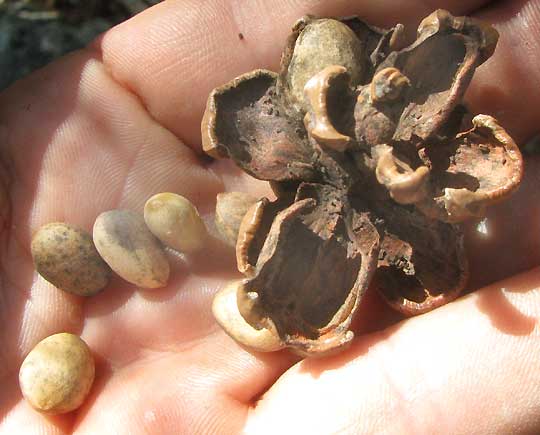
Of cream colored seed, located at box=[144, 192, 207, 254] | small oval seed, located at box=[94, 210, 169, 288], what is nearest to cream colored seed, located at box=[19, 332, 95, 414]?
small oval seed, located at box=[94, 210, 169, 288]

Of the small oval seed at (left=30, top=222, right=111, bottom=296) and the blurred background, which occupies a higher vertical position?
the blurred background

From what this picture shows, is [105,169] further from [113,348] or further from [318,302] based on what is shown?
[318,302]

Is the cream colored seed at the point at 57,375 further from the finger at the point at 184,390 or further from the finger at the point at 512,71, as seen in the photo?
the finger at the point at 512,71

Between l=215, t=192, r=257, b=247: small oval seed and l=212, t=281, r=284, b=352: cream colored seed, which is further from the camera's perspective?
l=215, t=192, r=257, b=247: small oval seed

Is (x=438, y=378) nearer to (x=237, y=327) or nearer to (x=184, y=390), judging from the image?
(x=237, y=327)

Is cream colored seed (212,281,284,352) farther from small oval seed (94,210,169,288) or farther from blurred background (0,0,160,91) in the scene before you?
blurred background (0,0,160,91)

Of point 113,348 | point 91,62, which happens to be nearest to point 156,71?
point 91,62
